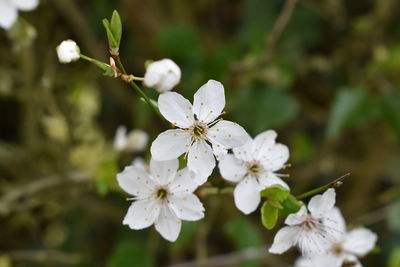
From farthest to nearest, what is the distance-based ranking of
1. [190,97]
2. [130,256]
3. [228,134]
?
[190,97]
[130,256]
[228,134]

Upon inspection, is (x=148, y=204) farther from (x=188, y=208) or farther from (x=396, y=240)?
(x=396, y=240)

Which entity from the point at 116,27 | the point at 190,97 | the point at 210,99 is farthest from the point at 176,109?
the point at 190,97

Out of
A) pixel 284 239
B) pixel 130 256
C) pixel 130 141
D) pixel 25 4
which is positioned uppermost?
pixel 25 4

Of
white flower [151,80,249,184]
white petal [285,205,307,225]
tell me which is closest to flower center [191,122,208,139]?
white flower [151,80,249,184]

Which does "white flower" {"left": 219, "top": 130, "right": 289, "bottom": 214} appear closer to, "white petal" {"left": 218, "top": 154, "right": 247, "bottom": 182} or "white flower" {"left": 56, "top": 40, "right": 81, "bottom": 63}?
"white petal" {"left": 218, "top": 154, "right": 247, "bottom": 182}

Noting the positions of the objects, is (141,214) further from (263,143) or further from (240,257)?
(240,257)

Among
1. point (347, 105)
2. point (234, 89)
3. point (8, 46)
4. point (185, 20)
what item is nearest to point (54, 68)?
point (8, 46)
